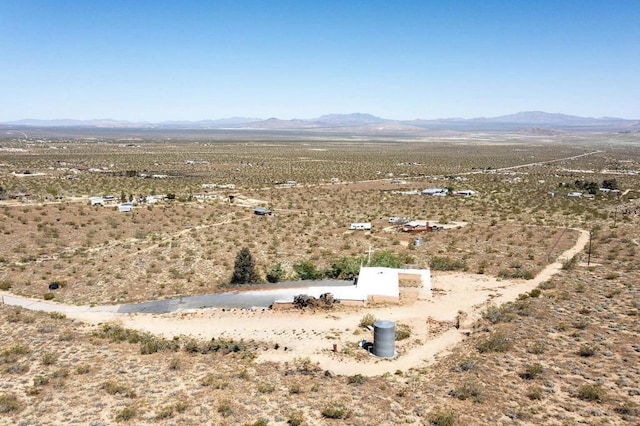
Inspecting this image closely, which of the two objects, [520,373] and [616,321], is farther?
[616,321]

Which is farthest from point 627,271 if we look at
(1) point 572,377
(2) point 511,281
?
(1) point 572,377

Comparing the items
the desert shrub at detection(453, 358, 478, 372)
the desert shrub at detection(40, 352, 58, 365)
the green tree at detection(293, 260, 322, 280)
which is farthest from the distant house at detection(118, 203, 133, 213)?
the desert shrub at detection(453, 358, 478, 372)

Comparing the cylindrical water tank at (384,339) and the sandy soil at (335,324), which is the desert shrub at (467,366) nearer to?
the sandy soil at (335,324)

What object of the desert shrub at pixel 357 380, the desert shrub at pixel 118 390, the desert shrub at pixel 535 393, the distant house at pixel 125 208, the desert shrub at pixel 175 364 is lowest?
the desert shrub at pixel 357 380

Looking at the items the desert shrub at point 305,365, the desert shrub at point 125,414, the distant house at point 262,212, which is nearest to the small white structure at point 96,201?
the distant house at point 262,212

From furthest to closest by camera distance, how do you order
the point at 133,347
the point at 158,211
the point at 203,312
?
the point at 158,211
the point at 203,312
the point at 133,347

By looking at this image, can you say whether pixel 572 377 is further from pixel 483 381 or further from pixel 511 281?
pixel 511 281

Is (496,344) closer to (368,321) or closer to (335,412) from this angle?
(368,321)
